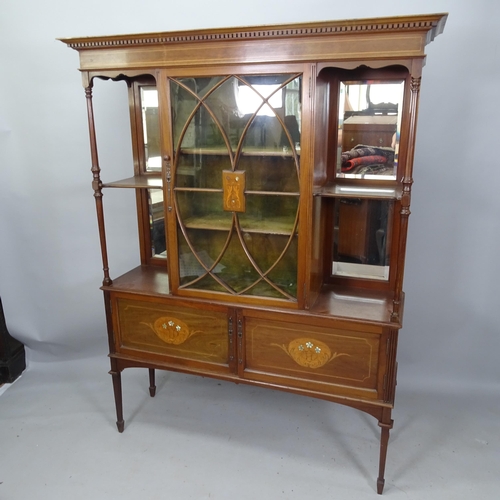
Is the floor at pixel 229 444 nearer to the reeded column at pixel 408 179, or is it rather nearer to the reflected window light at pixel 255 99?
the reeded column at pixel 408 179

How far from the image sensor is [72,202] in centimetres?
269

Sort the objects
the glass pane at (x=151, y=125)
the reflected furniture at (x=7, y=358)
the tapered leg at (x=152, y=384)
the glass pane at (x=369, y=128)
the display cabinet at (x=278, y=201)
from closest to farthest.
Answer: the display cabinet at (x=278, y=201) → the glass pane at (x=369, y=128) → the glass pane at (x=151, y=125) → the tapered leg at (x=152, y=384) → the reflected furniture at (x=7, y=358)

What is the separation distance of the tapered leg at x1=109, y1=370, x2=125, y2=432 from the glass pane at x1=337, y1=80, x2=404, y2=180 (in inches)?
55.3

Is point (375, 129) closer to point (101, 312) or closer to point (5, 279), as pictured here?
point (101, 312)

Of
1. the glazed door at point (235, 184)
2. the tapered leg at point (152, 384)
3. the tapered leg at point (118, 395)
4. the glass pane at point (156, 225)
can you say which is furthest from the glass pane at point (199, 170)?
the tapered leg at point (152, 384)

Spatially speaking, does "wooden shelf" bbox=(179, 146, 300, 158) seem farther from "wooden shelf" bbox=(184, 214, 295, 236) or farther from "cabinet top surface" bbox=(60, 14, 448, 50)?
"cabinet top surface" bbox=(60, 14, 448, 50)

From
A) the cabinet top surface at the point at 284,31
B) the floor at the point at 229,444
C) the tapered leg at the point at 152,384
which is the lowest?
the floor at the point at 229,444

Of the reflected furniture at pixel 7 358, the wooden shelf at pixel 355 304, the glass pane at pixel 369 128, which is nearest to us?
the wooden shelf at pixel 355 304

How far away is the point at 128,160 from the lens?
102 inches

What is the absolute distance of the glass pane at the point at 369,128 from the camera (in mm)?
1892

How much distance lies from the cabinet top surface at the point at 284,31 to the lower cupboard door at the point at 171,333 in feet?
3.47

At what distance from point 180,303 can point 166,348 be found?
10.2 inches

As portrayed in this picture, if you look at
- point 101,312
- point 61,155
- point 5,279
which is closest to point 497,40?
point 61,155

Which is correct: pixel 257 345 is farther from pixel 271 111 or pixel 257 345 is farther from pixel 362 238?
pixel 271 111
